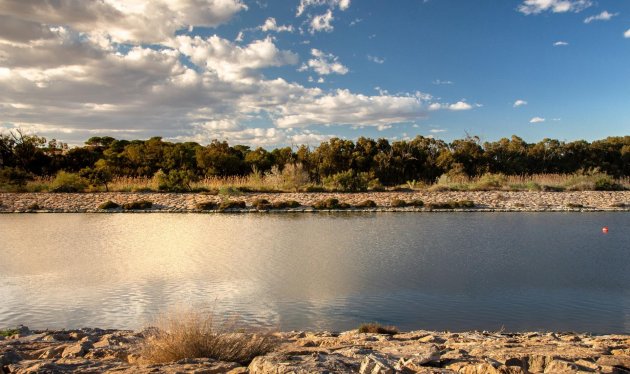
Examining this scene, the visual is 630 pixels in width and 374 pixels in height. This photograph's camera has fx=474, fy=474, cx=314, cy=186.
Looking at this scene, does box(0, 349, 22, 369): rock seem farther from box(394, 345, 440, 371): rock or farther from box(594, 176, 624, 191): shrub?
box(594, 176, 624, 191): shrub

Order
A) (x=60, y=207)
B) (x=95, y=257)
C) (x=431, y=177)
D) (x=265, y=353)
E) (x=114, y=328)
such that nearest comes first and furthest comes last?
(x=265, y=353)
(x=114, y=328)
(x=95, y=257)
(x=60, y=207)
(x=431, y=177)

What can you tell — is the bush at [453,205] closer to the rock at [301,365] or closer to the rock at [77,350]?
the rock at [301,365]

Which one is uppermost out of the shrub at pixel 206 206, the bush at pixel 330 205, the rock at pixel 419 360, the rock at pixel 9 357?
the bush at pixel 330 205

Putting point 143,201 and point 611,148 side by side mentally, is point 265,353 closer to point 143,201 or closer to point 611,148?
point 143,201

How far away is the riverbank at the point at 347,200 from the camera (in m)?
21.0

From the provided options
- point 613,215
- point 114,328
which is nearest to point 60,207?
point 114,328

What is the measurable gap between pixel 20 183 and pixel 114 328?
2532cm

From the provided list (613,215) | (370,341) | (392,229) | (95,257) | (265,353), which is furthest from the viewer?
(613,215)

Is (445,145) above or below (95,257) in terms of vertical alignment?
above

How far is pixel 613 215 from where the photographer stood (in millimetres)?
18438

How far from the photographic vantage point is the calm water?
6605 millimetres

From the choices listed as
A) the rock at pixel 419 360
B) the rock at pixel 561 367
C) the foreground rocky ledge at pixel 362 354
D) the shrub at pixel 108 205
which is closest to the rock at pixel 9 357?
the foreground rocky ledge at pixel 362 354

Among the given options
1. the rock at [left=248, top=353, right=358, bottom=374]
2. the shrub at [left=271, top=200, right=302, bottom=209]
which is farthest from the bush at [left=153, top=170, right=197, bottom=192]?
the rock at [left=248, top=353, right=358, bottom=374]

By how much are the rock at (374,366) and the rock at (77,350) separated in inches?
104
